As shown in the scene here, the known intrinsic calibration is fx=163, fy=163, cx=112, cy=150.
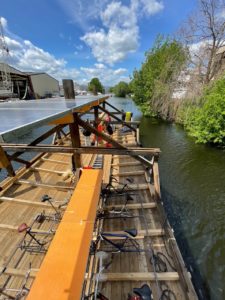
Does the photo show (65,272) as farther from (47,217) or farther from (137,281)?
(47,217)

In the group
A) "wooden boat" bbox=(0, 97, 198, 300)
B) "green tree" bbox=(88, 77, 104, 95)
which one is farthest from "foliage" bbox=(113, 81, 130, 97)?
"wooden boat" bbox=(0, 97, 198, 300)

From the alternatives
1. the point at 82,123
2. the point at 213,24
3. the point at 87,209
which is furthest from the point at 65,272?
the point at 213,24

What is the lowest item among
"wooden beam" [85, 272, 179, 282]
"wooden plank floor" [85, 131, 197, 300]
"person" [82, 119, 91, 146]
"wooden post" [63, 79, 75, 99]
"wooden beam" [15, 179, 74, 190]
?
"wooden plank floor" [85, 131, 197, 300]

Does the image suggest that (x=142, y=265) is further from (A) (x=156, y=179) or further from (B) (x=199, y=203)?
(B) (x=199, y=203)

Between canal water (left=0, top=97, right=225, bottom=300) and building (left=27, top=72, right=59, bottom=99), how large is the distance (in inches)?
1350

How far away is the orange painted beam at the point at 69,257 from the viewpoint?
201 centimetres

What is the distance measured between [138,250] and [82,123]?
11.1ft

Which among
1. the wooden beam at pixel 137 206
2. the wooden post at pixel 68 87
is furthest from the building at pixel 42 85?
the wooden beam at pixel 137 206

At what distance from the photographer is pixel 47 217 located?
4746 millimetres

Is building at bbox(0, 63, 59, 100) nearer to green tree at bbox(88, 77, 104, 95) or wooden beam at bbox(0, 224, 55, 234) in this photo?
green tree at bbox(88, 77, 104, 95)

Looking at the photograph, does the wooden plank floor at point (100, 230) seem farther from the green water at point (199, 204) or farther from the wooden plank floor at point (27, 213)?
the green water at point (199, 204)

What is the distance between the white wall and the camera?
1542 inches

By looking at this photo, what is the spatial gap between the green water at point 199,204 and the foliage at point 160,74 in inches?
329

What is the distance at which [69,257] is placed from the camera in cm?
240
